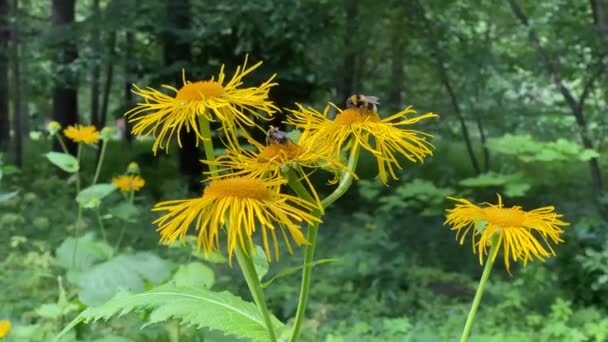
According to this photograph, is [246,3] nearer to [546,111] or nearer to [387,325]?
[546,111]

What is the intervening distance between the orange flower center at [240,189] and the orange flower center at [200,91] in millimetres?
189

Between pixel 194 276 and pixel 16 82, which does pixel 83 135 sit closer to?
pixel 194 276

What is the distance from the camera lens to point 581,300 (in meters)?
3.67

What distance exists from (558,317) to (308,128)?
9.12 ft

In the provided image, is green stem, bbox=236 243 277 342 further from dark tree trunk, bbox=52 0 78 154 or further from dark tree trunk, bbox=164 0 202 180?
dark tree trunk, bbox=52 0 78 154

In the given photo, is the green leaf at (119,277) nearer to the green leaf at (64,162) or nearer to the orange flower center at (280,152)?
the green leaf at (64,162)

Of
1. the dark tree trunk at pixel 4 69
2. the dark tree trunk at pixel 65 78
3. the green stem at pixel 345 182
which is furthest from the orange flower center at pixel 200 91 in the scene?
the dark tree trunk at pixel 4 69

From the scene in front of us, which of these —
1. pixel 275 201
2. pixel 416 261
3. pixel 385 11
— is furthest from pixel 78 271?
pixel 385 11

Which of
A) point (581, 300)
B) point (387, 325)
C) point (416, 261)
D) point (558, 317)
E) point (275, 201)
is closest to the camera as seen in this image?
point (275, 201)

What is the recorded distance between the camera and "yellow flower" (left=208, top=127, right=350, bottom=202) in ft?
2.90

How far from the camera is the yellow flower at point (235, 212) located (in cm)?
80

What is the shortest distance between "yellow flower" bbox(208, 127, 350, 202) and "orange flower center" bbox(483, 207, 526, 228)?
24 cm

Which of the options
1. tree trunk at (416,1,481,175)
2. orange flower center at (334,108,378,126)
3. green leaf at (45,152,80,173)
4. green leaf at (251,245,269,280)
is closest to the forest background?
tree trunk at (416,1,481,175)

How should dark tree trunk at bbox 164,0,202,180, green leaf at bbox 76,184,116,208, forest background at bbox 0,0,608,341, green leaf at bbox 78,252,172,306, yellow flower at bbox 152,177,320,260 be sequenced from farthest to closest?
dark tree trunk at bbox 164,0,202,180 → forest background at bbox 0,0,608,341 → green leaf at bbox 76,184,116,208 → green leaf at bbox 78,252,172,306 → yellow flower at bbox 152,177,320,260
